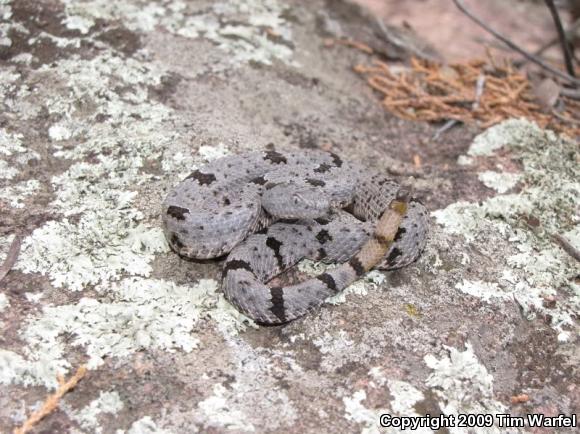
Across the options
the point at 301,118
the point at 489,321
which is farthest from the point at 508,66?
the point at 489,321

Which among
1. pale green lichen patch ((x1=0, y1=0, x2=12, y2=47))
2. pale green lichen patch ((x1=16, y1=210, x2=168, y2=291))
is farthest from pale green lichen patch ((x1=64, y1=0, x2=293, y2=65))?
pale green lichen patch ((x1=16, y1=210, x2=168, y2=291))

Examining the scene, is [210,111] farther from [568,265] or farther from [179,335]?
[568,265]

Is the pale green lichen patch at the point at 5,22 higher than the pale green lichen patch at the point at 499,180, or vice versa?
the pale green lichen patch at the point at 5,22

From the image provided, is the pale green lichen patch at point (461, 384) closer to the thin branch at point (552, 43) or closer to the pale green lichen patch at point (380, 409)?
the pale green lichen patch at point (380, 409)

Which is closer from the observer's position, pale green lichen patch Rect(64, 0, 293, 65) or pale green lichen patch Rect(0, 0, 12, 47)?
pale green lichen patch Rect(0, 0, 12, 47)

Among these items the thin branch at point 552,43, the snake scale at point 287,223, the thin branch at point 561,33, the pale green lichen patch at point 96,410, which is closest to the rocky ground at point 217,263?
the pale green lichen patch at point 96,410

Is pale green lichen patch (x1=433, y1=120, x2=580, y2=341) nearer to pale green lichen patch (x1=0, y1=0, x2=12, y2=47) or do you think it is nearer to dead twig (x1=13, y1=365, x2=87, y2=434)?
dead twig (x1=13, y1=365, x2=87, y2=434)
